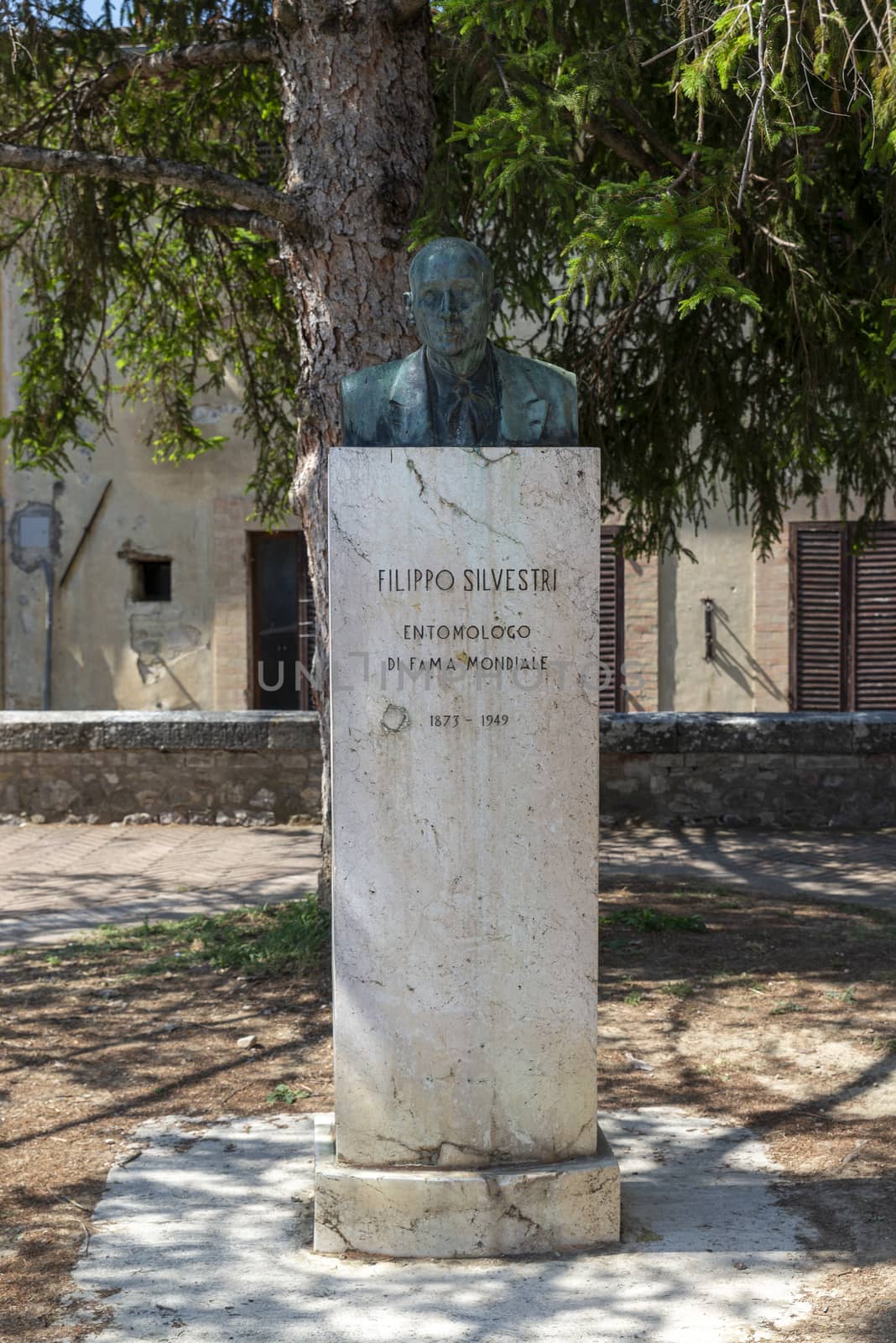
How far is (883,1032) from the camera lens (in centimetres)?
585

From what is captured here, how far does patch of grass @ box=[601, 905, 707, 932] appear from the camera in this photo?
25.5ft

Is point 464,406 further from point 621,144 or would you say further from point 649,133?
point 621,144

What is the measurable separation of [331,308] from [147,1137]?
415cm

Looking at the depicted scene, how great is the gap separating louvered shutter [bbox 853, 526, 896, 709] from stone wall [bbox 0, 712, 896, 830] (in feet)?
17.1

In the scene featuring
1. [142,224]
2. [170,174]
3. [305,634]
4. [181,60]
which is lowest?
[305,634]

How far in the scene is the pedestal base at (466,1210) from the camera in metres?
3.79

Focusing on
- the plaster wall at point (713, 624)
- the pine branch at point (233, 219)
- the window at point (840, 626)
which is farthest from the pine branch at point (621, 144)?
the window at point (840, 626)

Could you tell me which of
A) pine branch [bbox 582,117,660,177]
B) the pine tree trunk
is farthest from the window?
the pine tree trunk

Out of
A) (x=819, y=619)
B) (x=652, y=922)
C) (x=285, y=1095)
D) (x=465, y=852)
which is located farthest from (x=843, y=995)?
(x=819, y=619)

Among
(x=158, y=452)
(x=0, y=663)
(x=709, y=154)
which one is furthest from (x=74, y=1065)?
(x=0, y=663)

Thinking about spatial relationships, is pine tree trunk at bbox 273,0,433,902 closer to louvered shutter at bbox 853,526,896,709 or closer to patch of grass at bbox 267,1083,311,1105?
patch of grass at bbox 267,1083,311,1105

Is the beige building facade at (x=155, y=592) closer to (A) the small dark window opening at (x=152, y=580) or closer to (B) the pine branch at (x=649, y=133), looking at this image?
(A) the small dark window opening at (x=152, y=580)

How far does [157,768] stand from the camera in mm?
11242

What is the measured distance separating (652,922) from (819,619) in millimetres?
8764
